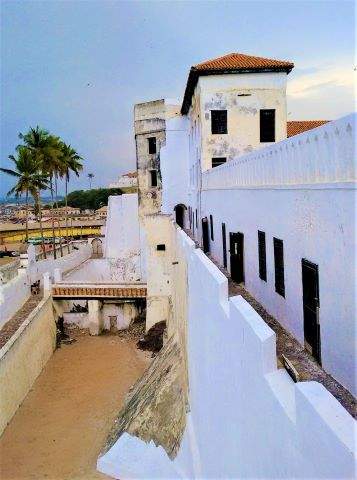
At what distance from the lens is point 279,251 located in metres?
8.96

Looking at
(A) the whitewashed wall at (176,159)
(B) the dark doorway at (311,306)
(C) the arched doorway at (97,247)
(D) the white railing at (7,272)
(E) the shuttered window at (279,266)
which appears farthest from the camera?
(C) the arched doorway at (97,247)

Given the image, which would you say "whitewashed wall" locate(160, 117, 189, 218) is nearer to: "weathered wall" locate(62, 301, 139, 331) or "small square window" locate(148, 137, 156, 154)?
"small square window" locate(148, 137, 156, 154)

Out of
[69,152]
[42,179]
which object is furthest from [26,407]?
[69,152]

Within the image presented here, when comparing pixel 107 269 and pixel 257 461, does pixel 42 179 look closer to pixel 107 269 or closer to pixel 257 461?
pixel 107 269

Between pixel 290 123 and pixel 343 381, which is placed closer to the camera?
pixel 343 381

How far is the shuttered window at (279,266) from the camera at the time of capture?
881 cm

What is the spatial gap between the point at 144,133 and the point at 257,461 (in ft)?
90.4

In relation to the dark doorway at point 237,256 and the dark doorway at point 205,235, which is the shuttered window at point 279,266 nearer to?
the dark doorway at point 237,256

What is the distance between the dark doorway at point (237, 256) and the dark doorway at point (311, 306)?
5.05 meters

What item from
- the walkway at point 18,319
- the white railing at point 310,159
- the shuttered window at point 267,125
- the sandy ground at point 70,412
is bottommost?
the sandy ground at point 70,412

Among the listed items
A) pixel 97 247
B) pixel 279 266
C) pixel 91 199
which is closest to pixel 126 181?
pixel 91 199

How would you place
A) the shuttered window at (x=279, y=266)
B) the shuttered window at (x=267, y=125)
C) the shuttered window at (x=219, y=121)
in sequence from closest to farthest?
the shuttered window at (x=279, y=266) → the shuttered window at (x=219, y=121) → the shuttered window at (x=267, y=125)

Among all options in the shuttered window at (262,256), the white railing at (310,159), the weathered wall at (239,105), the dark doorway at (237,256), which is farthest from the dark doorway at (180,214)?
the shuttered window at (262,256)

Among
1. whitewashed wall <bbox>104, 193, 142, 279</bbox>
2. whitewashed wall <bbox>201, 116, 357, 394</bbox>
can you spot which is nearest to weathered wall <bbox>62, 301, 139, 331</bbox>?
whitewashed wall <bbox>104, 193, 142, 279</bbox>
